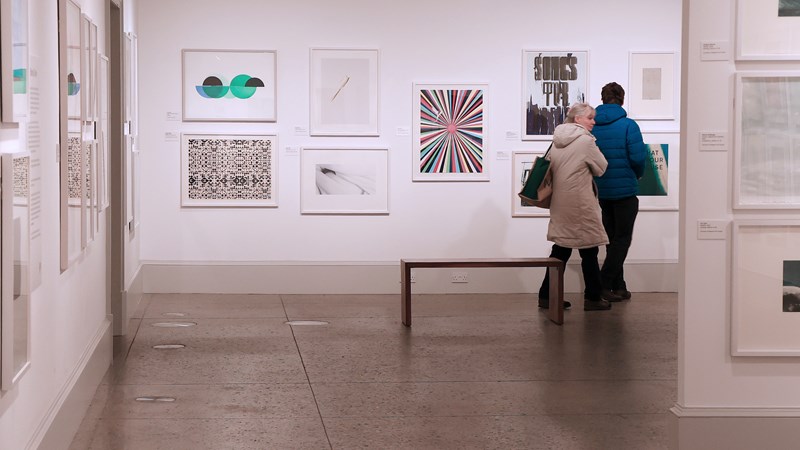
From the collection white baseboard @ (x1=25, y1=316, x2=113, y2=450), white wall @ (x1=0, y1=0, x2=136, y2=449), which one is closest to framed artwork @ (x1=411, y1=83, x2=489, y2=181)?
white baseboard @ (x1=25, y1=316, x2=113, y2=450)

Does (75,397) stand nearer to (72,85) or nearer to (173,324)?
(72,85)

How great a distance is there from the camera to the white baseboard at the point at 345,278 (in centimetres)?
1182

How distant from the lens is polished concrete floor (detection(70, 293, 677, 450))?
238 inches

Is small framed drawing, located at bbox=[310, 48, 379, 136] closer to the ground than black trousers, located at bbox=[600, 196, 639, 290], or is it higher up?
higher up

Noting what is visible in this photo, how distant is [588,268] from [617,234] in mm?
832

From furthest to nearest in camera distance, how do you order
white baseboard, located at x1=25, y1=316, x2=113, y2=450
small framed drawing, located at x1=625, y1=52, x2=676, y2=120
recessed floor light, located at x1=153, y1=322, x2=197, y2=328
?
1. small framed drawing, located at x1=625, y1=52, x2=676, y2=120
2. recessed floor light, located at x1=153, y1=322, x2=197, y2=328
3. white baseboard, located at x1=25, y1=316, x2=113, y2=450

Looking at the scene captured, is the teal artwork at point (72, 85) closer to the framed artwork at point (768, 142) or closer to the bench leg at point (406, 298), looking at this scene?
the framed artwork at point (768, 142)

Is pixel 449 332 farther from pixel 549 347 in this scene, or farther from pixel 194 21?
pixel 194 21

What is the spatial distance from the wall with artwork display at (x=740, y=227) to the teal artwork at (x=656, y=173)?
6782 mm

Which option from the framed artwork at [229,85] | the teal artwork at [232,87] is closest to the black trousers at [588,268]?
A: the framed artwork at [229,85]

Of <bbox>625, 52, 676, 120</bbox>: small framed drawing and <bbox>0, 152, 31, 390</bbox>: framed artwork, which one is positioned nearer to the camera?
<bbox>0, 152, 31, 390</bbox>: framed artwork

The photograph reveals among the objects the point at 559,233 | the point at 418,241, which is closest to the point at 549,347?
the point at 559,233

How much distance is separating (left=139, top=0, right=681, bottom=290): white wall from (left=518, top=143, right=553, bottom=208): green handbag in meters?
1.67

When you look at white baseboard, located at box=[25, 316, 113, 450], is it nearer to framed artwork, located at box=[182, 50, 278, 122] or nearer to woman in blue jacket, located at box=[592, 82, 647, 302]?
framed artwork, located at box=[182, 50, 278, 122]
